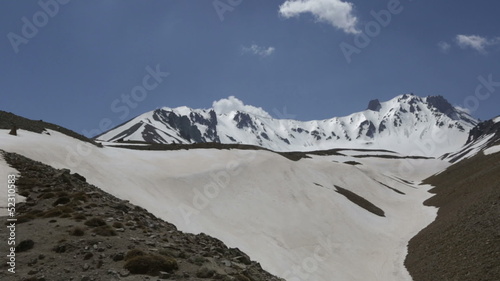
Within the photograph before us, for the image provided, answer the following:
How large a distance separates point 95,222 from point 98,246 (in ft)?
9.48

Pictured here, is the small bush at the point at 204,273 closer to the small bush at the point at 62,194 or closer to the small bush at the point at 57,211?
the small bush at the point at 57,211

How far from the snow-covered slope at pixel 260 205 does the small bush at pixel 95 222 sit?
Result: 52.1 ft

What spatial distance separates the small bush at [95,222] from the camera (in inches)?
678

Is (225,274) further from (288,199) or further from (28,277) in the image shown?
(288,199)

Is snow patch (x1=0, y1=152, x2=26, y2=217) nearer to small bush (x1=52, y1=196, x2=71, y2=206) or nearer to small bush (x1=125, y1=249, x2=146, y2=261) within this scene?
small bush (x1=52, y1=196, x2=71, y2=206)

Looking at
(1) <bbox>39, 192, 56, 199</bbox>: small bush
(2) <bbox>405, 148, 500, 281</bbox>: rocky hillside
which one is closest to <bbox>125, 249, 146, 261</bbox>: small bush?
(1) <bbox>39, 192, 56, 199</bbox>: small bush

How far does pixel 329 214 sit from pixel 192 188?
20742 millimetres

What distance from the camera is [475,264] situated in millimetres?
26266

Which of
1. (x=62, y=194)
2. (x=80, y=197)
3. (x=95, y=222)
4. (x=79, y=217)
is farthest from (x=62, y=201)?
(x=95, y=222)

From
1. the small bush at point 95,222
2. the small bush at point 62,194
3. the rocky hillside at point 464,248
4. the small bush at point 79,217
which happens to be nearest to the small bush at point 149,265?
the small bush at point 95,222

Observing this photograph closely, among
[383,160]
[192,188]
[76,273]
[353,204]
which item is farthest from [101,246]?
[383,160]

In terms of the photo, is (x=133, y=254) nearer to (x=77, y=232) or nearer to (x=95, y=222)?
(x=77, y=232)

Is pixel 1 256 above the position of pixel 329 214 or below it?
above

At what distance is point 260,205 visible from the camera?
48.2 metres
